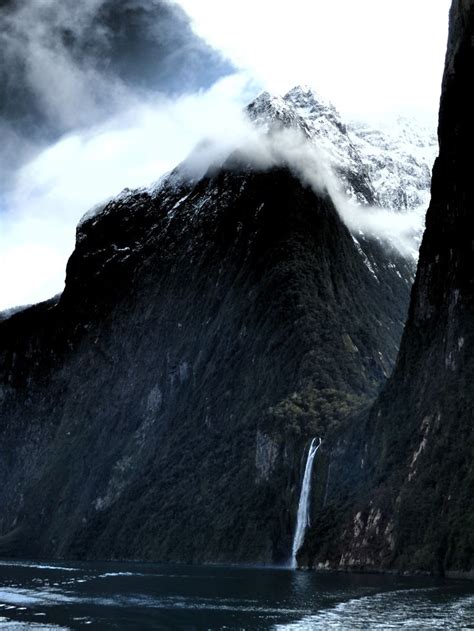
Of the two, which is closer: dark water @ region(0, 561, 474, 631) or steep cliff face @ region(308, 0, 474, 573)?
dark water @ region(0, 561, 474, 631)

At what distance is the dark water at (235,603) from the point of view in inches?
3216

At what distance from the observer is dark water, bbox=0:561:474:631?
8169 cm

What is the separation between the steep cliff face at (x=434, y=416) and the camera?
487ft

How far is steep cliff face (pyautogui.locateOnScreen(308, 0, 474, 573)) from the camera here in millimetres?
148500

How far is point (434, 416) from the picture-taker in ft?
526

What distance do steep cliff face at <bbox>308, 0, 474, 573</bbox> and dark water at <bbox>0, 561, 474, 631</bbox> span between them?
12576mm

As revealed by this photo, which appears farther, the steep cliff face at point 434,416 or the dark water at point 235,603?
the steep cliff face at point 434,416

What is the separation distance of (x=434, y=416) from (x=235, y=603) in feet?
224

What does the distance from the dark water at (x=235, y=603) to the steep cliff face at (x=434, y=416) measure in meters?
12.6

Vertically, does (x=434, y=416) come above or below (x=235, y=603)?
above

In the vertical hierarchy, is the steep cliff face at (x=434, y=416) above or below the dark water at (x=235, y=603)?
above

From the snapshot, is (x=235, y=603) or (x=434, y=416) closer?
(x=235, y=603)

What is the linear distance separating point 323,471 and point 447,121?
213 ft

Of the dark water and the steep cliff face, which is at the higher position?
the steep cliff face
